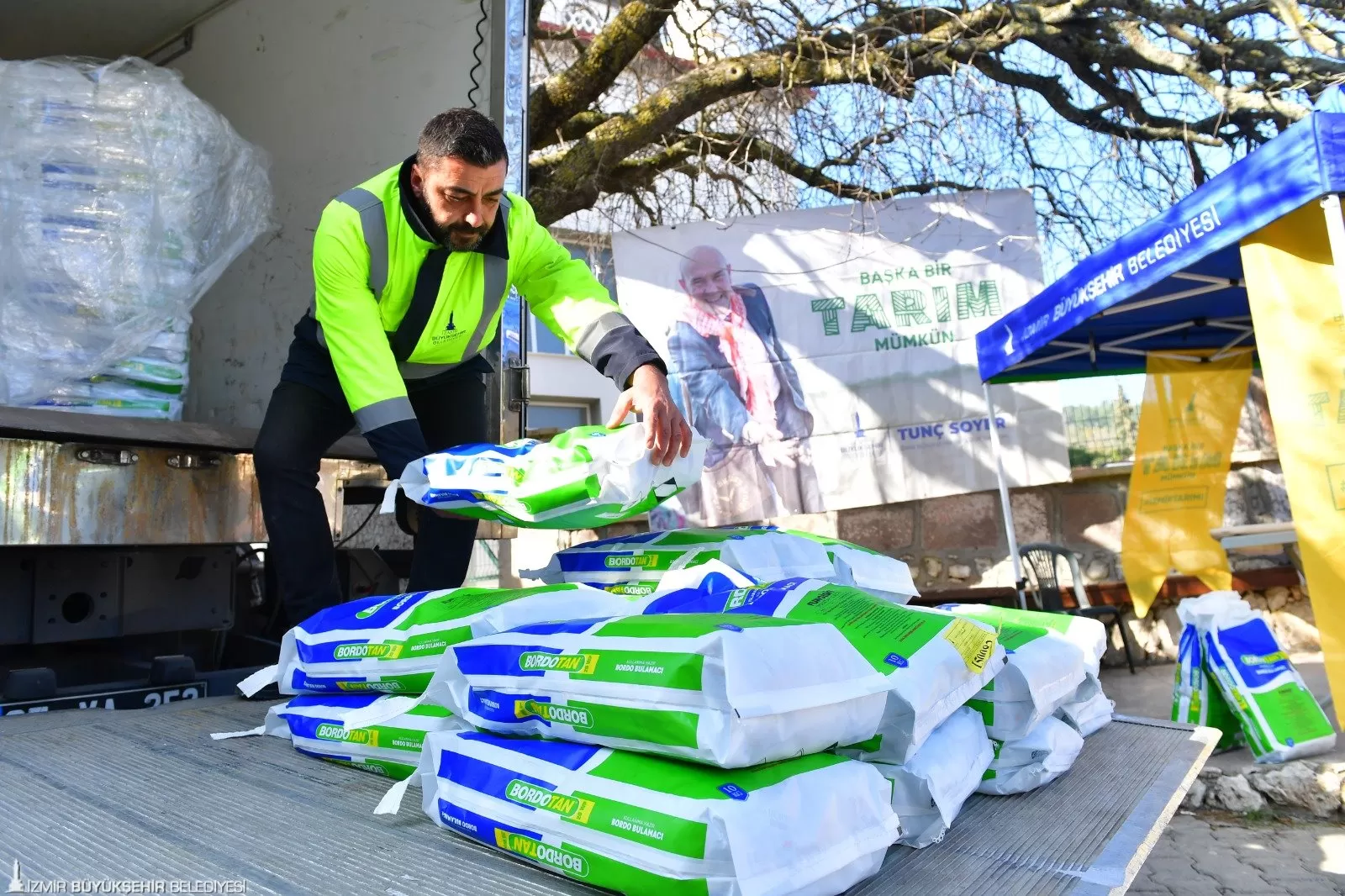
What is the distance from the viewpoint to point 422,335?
226 centimetres

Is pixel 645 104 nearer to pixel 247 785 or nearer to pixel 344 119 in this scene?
pixel 344 119

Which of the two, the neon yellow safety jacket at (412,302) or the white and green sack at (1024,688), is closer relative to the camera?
the white and green sack at (1024,688)

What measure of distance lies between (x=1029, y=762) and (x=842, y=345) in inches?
199

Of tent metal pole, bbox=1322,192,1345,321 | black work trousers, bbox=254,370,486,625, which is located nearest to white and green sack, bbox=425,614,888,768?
black work trousers, bbox=254,370,486,625

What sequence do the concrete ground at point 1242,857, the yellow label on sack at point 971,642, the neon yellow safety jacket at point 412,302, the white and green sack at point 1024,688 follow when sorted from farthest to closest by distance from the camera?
the concrete ground at point 1242,857, the neon yellow safety jacket at point 412,302, the white and green sack at point 1024,688, the yellow label on sack at point 971,642

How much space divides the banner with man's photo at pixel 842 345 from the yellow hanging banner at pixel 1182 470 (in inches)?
31.9

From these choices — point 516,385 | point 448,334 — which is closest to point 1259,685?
point 516,385

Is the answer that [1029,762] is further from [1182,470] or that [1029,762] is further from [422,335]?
[1182,470]

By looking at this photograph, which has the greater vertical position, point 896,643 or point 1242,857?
point 896,643

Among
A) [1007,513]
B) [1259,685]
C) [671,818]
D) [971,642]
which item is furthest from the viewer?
[1007,513]

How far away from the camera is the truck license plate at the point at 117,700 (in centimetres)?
201

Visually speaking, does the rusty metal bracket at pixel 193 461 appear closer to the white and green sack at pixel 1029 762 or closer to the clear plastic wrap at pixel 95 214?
the clear plastic wrap at pixel 95 214

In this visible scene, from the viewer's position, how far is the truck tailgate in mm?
1000

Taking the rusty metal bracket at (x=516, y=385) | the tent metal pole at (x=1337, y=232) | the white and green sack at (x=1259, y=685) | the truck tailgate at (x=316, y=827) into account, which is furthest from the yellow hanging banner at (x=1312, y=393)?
the rusty metal bracket at (x=516, y=385)
